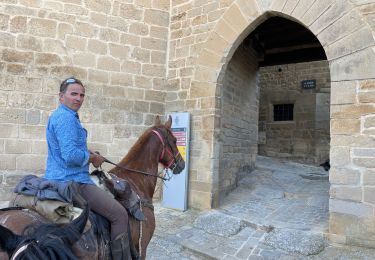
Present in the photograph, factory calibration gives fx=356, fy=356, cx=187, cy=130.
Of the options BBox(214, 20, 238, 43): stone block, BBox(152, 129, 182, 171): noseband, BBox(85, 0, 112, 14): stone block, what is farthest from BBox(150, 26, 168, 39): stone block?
BBox(152, 129, 182, 171): noseband

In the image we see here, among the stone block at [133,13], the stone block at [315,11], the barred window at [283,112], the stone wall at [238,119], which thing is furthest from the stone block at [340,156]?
the barred window at [283,112]

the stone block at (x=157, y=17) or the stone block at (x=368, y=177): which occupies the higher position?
the stone block at (x=157, y=17)

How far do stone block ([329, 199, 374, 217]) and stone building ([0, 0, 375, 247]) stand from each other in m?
0.01

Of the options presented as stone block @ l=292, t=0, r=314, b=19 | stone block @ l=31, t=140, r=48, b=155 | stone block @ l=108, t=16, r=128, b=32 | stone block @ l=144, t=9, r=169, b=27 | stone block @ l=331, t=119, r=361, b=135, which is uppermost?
stone block @ l=144, t=9, r=169, b=27

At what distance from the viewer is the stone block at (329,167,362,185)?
4719 millimetres

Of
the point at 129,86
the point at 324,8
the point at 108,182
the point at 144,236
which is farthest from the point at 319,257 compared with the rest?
the point at 129,86

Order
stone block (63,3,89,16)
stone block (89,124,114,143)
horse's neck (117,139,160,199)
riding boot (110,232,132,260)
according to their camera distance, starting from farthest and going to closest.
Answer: stone block (89,124,114,143), stone block (63,3,89,16), horse's neck (117,139,160,199), riding boot (110,232,132,260)

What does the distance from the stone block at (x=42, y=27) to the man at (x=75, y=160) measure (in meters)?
4.41

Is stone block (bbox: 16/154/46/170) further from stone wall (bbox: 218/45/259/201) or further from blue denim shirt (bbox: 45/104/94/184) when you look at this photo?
blue denim shirt (bbox: 45/104/94/184)

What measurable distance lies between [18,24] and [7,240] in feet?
17.8

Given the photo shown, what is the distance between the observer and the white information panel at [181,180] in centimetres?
659

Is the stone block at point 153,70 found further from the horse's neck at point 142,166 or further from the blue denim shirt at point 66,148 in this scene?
the blue denim shirt at point 66,148

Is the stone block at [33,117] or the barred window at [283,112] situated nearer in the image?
the stone block at [33,117]

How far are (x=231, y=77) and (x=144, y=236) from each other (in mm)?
5234
